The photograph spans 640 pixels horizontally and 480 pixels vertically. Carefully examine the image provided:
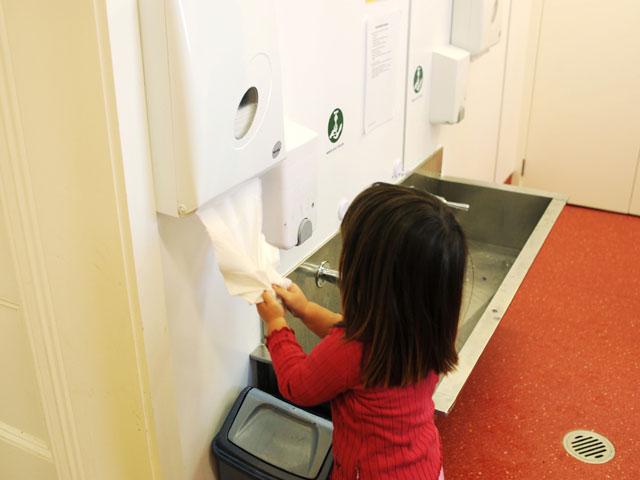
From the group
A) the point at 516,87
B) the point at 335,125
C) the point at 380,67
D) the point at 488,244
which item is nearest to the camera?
the point at 335,125

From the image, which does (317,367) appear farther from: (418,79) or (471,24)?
(471,24)

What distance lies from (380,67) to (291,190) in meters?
0.63

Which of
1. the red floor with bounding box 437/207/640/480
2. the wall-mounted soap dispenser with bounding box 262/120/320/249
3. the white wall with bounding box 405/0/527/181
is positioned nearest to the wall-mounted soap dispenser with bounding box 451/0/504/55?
the white wall with bounding box 405/0/527/181

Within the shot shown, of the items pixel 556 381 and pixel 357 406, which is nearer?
pixel 357 406

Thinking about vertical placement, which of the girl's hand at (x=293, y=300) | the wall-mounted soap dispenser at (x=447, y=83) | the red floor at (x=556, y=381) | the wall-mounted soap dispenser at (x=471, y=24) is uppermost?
the wall-mounted soap dispenser at (x=471, y=24)

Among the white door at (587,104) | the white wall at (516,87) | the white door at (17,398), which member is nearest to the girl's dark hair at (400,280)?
the white door at (17,398)

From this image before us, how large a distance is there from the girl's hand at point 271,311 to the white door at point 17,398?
1.49ft

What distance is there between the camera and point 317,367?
1.15 metres

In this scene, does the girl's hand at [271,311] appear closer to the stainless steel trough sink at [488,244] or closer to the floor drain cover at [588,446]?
the stainless steel trough sink at [488,244]

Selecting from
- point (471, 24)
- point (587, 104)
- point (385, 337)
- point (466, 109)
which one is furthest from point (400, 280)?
point (587, 104)

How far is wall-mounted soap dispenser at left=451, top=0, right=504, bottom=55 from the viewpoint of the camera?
89.4 inches

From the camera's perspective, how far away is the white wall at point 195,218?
1.12 meters

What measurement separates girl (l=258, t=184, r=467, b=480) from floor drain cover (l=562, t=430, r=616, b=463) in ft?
2.61

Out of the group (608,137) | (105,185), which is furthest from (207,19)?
(608,137)
